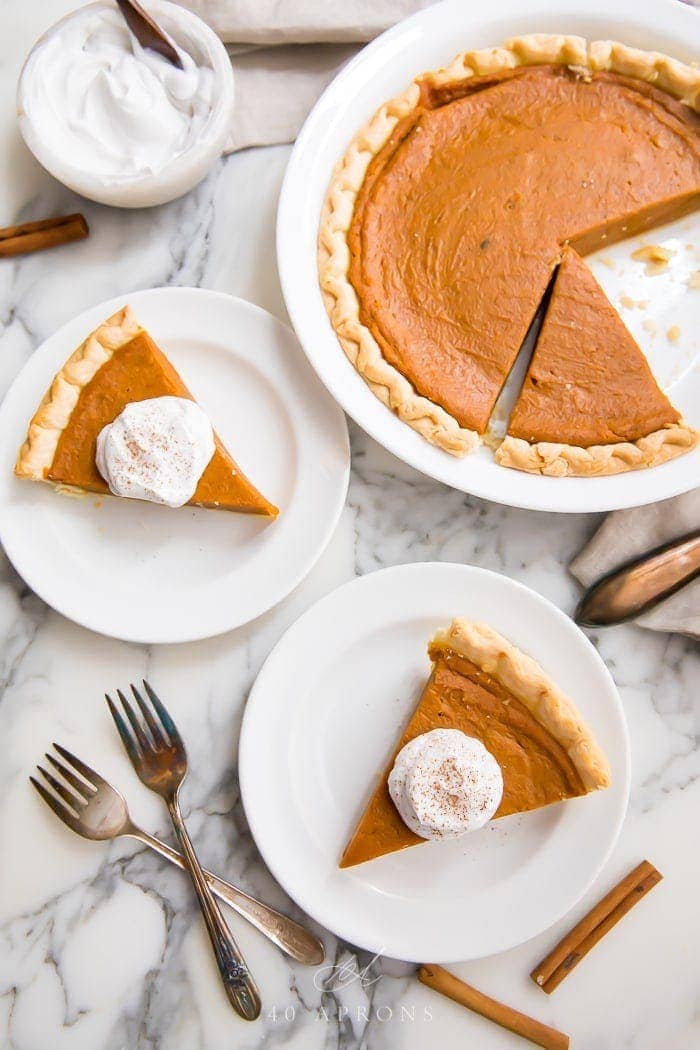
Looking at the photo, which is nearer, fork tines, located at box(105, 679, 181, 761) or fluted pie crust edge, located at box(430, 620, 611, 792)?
fluted pie crust edge, located at box(430, 620, 611, 792)

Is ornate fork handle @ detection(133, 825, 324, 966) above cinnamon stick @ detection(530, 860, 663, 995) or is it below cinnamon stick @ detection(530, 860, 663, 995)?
below

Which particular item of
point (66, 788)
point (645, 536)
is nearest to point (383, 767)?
point (66, 788)

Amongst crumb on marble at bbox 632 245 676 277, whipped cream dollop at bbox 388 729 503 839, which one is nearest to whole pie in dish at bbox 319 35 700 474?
crumb on marble at bbox 632 245 676 277

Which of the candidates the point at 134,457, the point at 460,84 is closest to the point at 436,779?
the point at 134,457

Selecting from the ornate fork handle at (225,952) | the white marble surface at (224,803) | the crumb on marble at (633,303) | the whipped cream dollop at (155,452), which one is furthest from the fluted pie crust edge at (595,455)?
the ornate fork handle at (225,952)

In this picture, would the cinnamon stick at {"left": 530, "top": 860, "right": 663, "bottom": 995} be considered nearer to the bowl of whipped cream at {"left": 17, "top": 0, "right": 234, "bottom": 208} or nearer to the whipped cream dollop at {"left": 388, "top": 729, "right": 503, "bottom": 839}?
the whipped cream dollop at {"left": 388, "top": 729, "right": 503, "bottom": 839}

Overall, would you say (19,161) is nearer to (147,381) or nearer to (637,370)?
(147,381)
